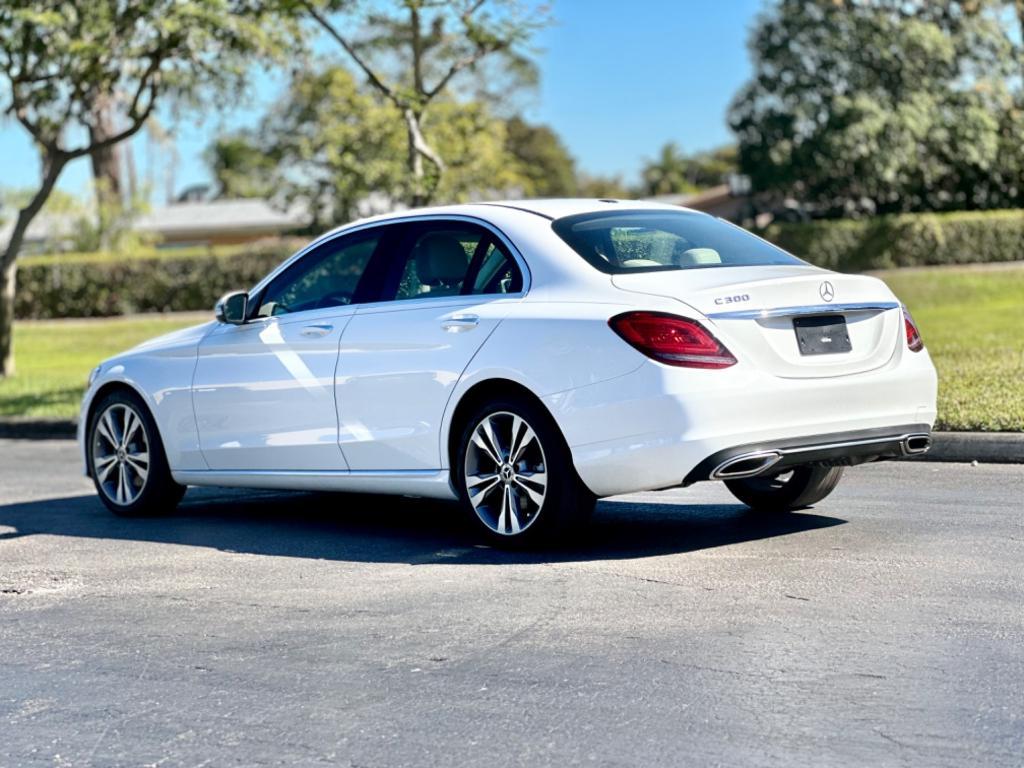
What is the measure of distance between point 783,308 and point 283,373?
2.88 meters

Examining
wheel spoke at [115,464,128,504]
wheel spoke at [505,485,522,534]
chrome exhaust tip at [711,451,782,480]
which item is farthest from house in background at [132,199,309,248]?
chrome exhaust tip at [711,451,782,480]

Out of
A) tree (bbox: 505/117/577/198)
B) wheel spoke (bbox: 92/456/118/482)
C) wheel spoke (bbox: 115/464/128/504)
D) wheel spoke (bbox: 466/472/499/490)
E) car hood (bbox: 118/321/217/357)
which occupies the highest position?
tree (bbox: 505/117/577/198)

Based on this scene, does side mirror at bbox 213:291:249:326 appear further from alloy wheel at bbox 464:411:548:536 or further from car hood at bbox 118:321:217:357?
alloy wheel at bbox 464:411:548:536

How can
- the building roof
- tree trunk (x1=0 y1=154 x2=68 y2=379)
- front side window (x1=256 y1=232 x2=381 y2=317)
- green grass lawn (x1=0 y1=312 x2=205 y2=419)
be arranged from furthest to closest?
the building roof, tree trunk (x1=0 y1=154 x2=68 y2=379), green grass lawn (x1=0 y1=312 x2=205 y2=419), front side window (x1=256 y1=232 x2=381 y2=317)

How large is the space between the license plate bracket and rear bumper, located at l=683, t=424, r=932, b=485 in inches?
15.1

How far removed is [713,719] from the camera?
464 centimetres

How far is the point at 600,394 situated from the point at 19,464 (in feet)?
26.0

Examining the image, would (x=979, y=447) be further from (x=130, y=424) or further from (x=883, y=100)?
(x=883, y=100)

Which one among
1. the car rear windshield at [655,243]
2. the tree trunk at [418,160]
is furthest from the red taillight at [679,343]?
the tree trunk at [418,160]

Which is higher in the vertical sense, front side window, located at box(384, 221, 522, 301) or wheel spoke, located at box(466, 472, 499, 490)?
front side window, located at box(384, 221, 522, 301)

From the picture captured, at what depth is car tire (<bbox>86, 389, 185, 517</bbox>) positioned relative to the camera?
30.9 feet

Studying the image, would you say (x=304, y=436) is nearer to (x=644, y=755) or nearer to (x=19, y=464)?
(x=644, y=755)

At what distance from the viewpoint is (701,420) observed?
6.72 metres

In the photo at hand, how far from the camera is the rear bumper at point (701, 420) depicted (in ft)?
22.1
